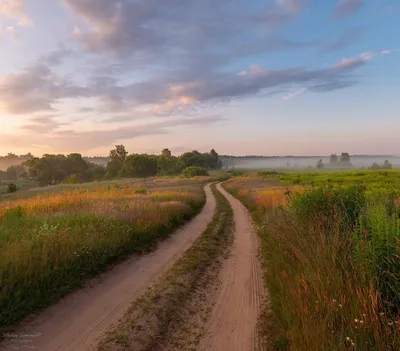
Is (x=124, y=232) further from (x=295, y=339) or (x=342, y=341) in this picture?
(x=342, y=341)

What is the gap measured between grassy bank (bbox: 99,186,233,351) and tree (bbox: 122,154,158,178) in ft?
353

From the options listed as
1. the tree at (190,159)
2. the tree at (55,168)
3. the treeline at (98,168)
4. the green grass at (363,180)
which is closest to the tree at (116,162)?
the treeline at (98,168)

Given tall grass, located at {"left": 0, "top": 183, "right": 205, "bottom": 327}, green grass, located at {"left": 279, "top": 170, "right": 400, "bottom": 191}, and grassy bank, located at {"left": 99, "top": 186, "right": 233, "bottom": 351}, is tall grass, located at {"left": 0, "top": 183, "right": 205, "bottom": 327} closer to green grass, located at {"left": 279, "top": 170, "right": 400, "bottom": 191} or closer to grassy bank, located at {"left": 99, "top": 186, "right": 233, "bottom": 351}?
grassy bank, located at {"left": 99, "top": 186, "right": 233, "bottom": 351}

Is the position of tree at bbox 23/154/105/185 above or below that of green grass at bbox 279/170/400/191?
above

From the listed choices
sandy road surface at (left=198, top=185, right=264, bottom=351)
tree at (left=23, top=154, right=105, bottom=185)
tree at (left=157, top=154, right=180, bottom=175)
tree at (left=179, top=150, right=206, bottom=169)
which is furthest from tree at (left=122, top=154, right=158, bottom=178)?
sandy road surface at (left=198, top=185, right=264, bottom=351)

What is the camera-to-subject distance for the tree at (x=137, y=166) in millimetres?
112438

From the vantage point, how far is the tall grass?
5.61 metres

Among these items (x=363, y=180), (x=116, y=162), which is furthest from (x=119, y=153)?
(x=363, y=180)

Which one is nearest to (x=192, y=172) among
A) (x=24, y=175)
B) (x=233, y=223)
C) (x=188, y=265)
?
(x=24, y=175)

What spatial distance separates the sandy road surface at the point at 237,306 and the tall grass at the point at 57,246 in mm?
3625

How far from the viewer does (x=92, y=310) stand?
560cm

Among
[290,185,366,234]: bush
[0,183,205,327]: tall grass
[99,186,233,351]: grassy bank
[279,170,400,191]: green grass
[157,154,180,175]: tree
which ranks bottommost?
[279,170,400,191]: green grass

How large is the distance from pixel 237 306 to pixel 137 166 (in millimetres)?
111981

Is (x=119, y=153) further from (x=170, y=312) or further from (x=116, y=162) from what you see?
(x=170, y=312)
